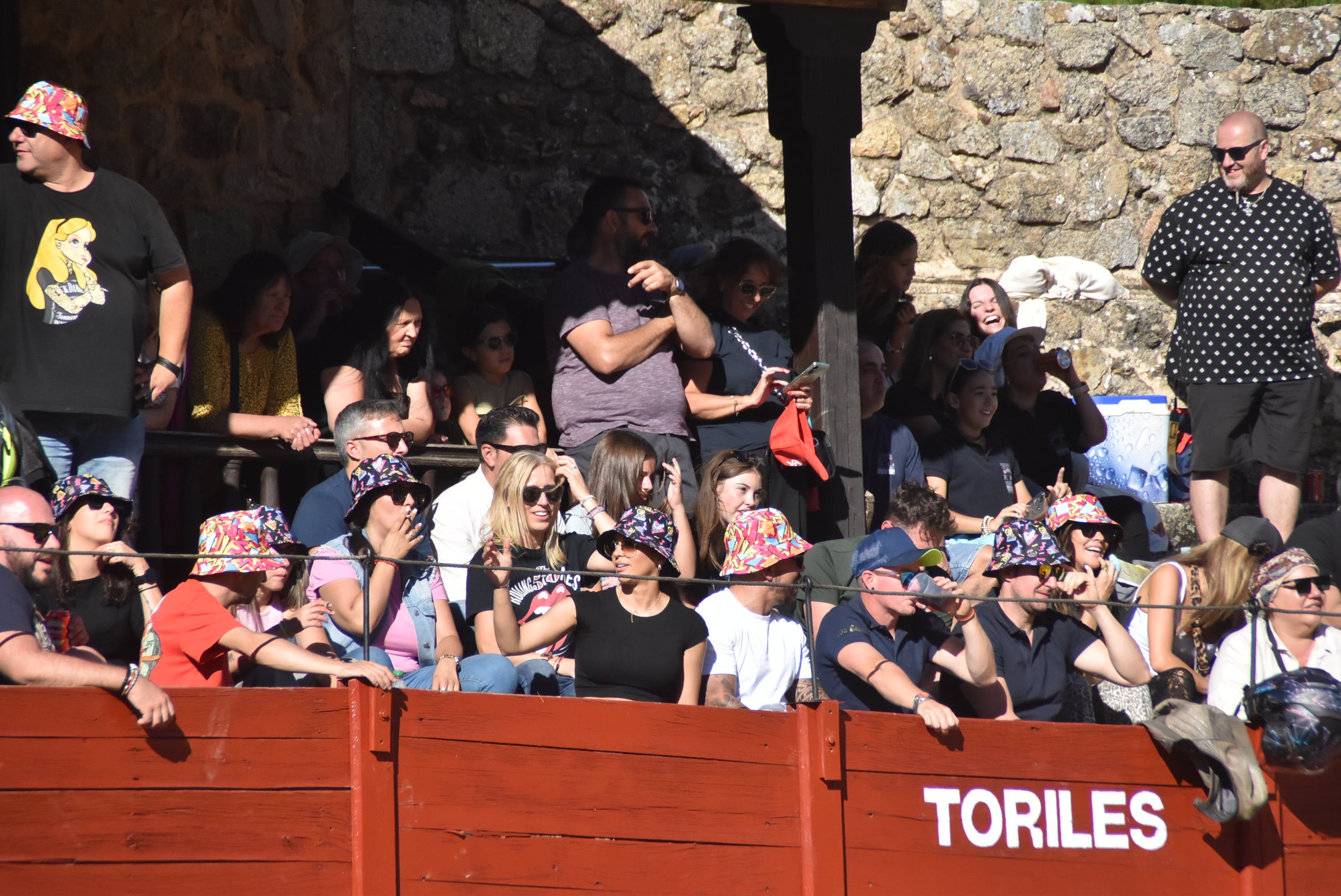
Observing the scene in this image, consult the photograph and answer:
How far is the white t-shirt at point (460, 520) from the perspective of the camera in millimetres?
5242

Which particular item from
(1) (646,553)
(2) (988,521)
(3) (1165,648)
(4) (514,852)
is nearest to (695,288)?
(2) (988,521)

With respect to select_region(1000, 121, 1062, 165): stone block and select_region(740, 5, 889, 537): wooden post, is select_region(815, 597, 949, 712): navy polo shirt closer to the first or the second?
select_region(740, 5, 889, 537): wooden post

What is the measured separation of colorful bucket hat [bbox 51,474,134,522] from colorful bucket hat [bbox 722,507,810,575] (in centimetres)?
176

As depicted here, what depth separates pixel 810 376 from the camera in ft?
19.5

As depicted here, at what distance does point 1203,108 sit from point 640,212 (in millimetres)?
4411

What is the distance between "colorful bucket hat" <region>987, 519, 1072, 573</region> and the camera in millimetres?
5008

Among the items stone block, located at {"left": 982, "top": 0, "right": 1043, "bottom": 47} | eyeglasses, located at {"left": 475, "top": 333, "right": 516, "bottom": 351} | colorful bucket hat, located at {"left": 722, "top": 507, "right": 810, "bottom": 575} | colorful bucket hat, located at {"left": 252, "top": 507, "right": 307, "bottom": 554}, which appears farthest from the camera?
stone block, located at {"left": 982, "top": 0, "right": 1043, "bottom": 47}

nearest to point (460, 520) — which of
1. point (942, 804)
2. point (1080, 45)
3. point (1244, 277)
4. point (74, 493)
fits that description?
point (74, 493)

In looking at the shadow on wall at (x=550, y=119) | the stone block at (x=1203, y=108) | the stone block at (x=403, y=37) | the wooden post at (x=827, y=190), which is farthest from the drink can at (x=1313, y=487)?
the stone block at (x=403, y=37)

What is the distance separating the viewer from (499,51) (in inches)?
310

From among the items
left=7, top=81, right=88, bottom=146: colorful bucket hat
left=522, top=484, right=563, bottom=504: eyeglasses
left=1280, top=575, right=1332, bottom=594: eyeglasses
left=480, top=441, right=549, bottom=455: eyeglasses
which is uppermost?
left=7, top=81, right=88, bottom=146: colorful bucket hat

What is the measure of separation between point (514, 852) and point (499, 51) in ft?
15.4

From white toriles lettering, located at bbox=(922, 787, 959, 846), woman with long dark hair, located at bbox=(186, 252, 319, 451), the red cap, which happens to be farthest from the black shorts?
woman with long dark hair, located at bbox=(186, 252, 319, 451)

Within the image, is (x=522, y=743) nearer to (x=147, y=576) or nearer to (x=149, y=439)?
(x=147, y=576)
